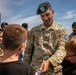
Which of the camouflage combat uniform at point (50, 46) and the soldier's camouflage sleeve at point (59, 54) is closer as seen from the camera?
the soldier's camouflage sleeve at point (59, 54)

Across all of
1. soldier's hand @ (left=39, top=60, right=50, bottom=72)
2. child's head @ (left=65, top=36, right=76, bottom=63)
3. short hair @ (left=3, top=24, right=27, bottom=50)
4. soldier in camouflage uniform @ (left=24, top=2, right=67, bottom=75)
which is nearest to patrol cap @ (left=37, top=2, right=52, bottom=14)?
soldier in camouflage uniform @ (left=24, top=2, right=67, bottom=75)

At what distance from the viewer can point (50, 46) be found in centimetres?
397

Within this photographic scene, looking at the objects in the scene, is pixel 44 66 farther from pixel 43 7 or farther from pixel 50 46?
pixel 43 7

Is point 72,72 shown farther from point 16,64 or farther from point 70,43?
point 16,64

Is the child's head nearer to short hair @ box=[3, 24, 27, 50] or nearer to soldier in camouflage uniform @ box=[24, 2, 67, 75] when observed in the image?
short hair @ box=[3, 24, 27, 50]

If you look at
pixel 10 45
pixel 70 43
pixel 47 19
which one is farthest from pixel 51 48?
pixel 10 45

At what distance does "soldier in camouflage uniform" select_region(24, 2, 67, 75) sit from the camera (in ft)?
12.9

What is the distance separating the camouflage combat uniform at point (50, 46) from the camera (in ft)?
12.9

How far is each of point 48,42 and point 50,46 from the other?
0.25 feet

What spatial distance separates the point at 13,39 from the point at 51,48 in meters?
1.31

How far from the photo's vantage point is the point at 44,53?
157 inches

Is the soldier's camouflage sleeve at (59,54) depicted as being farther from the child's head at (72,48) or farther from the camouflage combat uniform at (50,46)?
the child's head at (72,48)

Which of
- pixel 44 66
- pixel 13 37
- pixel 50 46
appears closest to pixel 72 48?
pixel 13 37

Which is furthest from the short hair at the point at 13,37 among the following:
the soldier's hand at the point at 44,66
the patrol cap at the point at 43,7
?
the patrol cap at the point at 43,7
